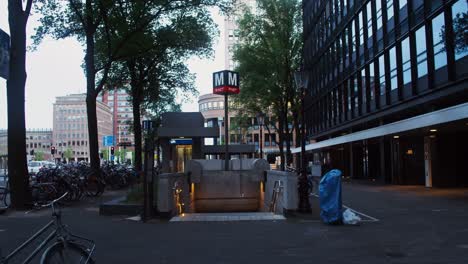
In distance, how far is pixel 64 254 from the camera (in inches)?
193

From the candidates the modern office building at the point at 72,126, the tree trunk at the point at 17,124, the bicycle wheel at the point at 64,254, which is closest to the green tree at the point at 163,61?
the tree trunk at the point at 17,124

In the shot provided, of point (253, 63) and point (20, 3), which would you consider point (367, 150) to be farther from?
point (20, 3)

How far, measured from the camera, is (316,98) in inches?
2061

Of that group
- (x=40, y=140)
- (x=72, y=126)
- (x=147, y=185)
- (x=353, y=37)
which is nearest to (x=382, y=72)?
(x=353, y=37)

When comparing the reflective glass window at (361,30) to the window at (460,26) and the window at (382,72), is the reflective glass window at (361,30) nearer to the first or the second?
the window at (382,72)

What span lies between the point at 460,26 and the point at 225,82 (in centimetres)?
950

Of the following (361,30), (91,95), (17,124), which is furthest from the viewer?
(361,30)

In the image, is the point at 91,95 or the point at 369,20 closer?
the point at 91,95

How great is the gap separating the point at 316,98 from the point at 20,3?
132 feet

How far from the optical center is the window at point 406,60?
26.3 meters

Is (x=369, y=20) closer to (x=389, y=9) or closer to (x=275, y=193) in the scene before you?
(x=389, y=9)

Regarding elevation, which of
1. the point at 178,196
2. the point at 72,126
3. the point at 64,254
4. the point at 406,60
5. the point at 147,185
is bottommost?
the point at 178,196

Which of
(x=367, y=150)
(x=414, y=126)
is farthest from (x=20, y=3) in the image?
(x=367, y=150)

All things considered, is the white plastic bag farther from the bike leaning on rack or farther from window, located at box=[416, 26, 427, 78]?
window, located at box=[416, 26, 427, 78]
